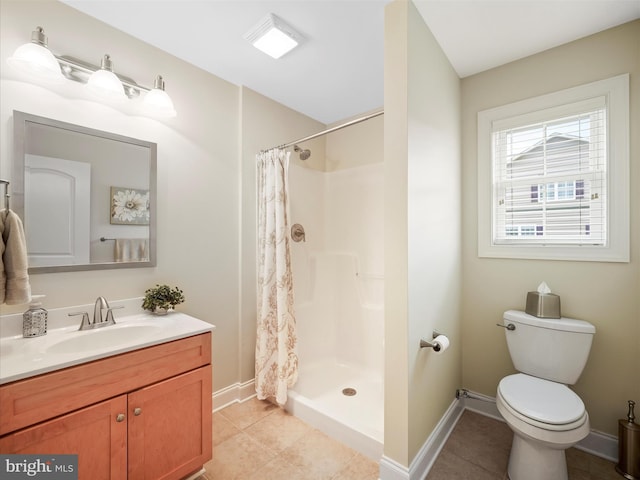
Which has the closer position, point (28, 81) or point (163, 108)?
point (28, 81)

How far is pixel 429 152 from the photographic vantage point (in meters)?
1.64

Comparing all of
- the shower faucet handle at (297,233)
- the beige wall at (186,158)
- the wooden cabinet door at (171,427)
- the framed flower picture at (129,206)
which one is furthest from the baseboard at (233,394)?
the framed flower picture at (129,206)

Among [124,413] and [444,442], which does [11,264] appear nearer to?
[124,413]

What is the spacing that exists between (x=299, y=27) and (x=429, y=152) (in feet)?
3.49

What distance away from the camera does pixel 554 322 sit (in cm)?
169

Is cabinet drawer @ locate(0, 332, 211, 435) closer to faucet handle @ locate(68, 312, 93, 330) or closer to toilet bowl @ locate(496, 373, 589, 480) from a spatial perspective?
faucet handle @ locate(68, 312, 93, 330)

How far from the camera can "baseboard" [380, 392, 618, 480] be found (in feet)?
4.74

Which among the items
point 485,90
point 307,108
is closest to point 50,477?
point 307,108

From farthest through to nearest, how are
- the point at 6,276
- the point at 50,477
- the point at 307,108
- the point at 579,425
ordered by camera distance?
the point at 307,108 → the point at 579,425 → the point at 6,276 → the point at 50,477

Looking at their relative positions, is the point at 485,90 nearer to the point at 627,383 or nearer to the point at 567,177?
the point at 567,177

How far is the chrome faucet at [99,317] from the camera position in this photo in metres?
1.49

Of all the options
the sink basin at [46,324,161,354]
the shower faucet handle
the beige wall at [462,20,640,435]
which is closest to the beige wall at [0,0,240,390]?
the sink basin at [46,324,161,354]

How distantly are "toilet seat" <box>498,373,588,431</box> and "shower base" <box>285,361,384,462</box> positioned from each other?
0.74m

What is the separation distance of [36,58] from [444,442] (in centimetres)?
305
